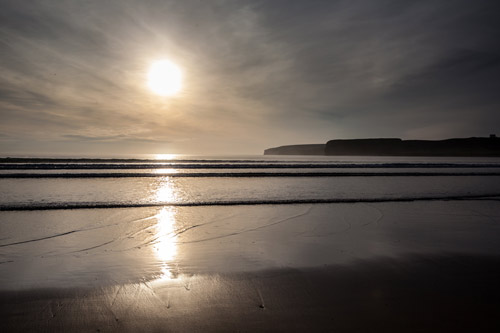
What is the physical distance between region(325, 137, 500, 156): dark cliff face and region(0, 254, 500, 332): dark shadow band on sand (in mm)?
155925

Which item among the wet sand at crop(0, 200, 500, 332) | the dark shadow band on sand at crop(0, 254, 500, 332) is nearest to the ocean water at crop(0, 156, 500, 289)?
the wet sand at crop(0, 200, 500, 332)

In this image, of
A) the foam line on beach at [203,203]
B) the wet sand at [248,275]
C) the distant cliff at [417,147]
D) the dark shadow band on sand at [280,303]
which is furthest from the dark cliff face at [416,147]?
the dark shadow band on sand at [280,303]

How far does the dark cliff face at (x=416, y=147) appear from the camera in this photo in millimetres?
124688

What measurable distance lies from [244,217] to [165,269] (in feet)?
13.3

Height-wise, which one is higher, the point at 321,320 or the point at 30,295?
the point at 30,295

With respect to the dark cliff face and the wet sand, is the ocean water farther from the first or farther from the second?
the dark cliff face

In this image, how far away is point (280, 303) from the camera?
3.14 m

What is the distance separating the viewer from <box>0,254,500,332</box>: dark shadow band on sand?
271 centimetres

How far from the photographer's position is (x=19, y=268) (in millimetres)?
4191

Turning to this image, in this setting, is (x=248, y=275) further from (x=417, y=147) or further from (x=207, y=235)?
(x=417, y=147)

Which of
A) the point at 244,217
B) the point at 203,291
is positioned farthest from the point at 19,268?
the point at 244,217

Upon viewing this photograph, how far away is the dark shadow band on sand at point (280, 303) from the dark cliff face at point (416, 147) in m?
156

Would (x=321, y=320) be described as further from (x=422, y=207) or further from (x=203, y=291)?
(x=422, y=207)

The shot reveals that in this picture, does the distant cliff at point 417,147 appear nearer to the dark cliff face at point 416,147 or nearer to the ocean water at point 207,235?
the dark cliff face at point 416,147
